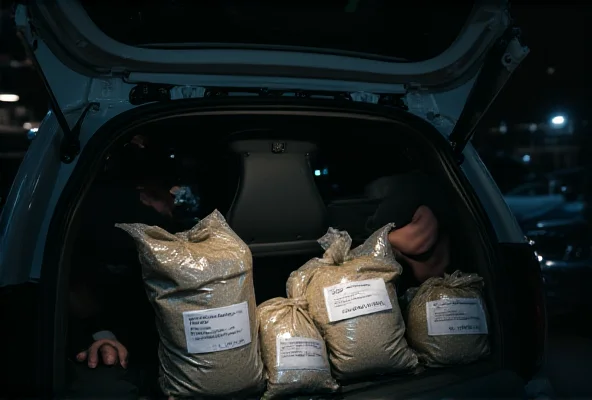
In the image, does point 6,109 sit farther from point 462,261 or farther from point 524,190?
point 462,261

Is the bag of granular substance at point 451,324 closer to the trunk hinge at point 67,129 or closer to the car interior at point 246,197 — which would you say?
the car interior at point 246,197

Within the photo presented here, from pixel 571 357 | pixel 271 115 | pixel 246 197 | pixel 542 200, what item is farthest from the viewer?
pixel 542 200

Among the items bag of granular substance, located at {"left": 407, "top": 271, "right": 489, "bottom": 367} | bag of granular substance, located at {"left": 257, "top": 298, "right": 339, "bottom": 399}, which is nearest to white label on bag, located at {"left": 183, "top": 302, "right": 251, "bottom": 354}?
bag of granular substance, located at {"left": 257, "top": 298, "right": 339, "bottom": 399}

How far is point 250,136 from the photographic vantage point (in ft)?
7.61

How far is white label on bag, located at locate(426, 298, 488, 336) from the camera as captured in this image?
6.65ft

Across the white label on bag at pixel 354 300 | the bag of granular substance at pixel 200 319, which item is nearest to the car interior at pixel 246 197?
the white label on bag at pixel 354 300

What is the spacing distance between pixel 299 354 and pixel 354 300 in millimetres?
269

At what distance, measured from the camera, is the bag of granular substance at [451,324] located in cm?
202

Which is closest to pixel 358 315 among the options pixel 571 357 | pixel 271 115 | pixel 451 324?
pixel 451 324

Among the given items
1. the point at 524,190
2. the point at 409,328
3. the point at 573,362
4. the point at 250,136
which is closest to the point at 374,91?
the point at 250,136

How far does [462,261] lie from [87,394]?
144cm

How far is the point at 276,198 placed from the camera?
2.24 m

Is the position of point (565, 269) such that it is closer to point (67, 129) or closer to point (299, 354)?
point (299, 354)

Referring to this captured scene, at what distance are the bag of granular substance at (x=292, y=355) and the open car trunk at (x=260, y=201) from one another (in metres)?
0.13
